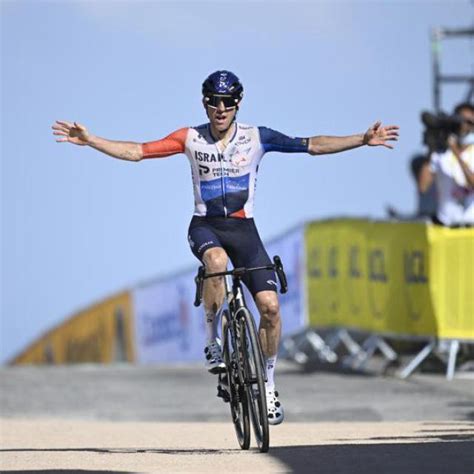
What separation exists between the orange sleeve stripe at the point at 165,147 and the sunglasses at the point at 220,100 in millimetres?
286

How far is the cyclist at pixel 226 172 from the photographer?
10.9m

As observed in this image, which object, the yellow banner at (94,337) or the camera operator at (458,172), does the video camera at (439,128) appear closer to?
the camera operator at (458,172)

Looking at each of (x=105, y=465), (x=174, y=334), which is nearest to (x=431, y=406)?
(x=105, y=465)

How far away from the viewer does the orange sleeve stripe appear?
11102mm

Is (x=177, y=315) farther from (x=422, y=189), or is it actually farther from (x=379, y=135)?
(x=379, y=135)

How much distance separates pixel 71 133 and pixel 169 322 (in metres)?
16.0

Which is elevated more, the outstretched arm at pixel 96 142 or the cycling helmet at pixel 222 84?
the cycling helmet at pixel 222 84

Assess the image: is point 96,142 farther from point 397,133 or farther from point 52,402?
point 52,402

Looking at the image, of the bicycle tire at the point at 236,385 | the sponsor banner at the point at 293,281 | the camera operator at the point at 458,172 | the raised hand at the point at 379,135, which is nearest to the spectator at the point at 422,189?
the camera operator at the point at 458,172

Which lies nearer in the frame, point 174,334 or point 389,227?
point 389,227

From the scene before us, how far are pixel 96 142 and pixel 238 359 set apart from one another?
1.56 meters

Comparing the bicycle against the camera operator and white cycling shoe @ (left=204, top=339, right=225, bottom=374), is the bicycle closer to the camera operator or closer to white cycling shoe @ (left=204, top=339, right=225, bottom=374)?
white cycling shoe @ (left=204, top=339, right=225, bottom=374)

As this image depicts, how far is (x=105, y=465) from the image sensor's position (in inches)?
398

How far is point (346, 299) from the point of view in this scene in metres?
20.6
